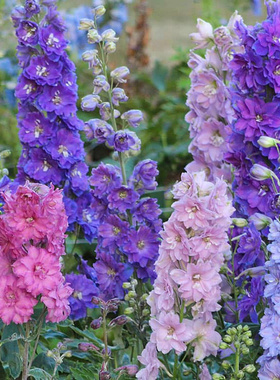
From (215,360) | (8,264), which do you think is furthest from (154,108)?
(8,264)

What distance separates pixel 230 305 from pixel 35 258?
661 mm

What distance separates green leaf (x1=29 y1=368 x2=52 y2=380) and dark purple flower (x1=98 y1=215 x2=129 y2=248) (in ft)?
1.36

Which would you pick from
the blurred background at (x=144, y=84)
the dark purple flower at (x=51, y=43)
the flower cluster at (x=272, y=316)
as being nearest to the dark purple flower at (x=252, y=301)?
the flower cluster at (x=272, y=316)

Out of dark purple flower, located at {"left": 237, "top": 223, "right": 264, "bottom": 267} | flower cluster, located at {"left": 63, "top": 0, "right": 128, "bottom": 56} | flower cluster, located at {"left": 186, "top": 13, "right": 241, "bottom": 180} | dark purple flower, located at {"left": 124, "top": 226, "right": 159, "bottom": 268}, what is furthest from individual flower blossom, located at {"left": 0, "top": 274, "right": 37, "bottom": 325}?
flower cluster, located at {"left": 63, "top": 0, "right": 128, "bottom": 56}

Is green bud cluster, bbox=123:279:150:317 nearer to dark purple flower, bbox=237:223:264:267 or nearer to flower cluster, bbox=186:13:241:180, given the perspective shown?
dark purple flower, bbox=237:223:264:267

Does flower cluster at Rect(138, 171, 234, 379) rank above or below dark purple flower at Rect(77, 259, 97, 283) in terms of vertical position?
above

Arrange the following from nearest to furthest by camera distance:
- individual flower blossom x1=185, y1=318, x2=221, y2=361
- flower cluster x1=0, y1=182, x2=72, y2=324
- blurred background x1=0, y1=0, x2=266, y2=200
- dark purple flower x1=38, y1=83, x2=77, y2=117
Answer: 1. flower cluster x1=0, y1=182, x2=72, y2=324
2. individual flower blossom x1=185, y1=318, x2=221, y2=361
3. dark purple flower x1=38, y1=83, x2=77, y2=117
4. blurred background x1=0, y1=0, x2=266, y2=200

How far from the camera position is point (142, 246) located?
82.7 inches

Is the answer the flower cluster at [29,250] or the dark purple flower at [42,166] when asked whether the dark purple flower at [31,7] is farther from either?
the flower cluster at [29,250]

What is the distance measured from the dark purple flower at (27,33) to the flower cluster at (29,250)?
64 cm

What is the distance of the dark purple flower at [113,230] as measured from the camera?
2.10 m

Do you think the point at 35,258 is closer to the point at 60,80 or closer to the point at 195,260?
the point at 195,260

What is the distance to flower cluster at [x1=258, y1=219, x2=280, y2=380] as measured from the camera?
1688 mm

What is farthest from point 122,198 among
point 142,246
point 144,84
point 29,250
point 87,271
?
point 144,84
